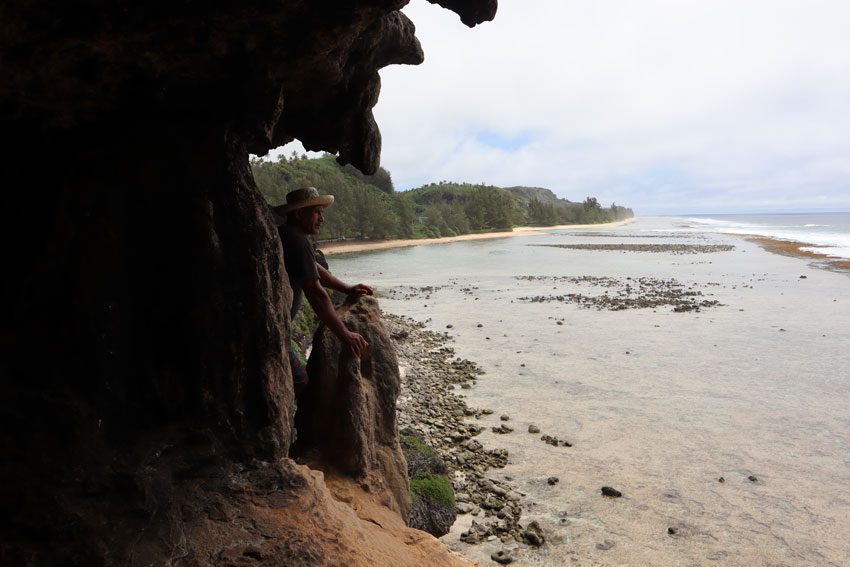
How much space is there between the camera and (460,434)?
1183 cm

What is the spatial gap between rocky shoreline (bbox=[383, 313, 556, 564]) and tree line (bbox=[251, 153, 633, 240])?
28.9 metres

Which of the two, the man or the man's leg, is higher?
the man

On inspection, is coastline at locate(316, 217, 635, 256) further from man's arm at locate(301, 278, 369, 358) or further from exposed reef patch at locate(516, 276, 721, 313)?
man's arm at locate(301, 278, 369, 358)

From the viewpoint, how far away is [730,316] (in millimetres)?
24438

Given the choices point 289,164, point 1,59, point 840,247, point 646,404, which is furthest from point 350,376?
point 289,164

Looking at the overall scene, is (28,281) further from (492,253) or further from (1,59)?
(492,253)

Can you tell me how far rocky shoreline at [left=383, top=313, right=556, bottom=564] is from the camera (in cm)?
847

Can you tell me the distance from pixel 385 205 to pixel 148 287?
73771 mm

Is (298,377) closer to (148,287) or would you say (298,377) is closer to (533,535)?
(148,287)

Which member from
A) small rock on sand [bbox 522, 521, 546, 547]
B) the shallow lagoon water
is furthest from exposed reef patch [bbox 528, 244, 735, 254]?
small rock on sand [bbox 522, 521, 546, 547]

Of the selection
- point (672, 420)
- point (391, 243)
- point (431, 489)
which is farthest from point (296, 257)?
point (391, 243)

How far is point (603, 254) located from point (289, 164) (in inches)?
1787

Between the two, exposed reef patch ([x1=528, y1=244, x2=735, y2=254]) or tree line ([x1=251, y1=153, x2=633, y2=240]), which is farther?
tree line ([x1=251, y1=153, x2=633, y2=240])

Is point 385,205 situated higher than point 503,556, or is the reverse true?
point 385,205
